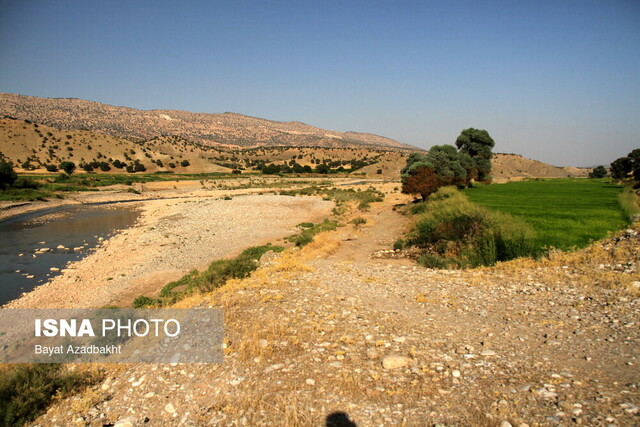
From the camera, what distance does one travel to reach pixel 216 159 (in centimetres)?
11262

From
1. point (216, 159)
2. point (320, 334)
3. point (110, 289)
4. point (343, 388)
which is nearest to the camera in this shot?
point (343, 388)

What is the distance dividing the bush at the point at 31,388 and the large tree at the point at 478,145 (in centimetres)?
4794

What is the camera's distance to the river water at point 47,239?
16.3 metres

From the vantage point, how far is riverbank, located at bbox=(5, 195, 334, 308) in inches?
540

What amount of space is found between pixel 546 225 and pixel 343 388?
13.8 meters

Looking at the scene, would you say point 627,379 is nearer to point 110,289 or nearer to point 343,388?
point 343,388

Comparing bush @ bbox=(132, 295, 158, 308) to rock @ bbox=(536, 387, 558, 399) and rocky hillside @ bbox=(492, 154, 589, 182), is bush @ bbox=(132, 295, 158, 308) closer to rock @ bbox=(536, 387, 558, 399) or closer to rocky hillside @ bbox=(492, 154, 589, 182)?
rock @ bbox=(536, 387, 558, 399)

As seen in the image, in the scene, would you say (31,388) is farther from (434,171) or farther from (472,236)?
(434,171)

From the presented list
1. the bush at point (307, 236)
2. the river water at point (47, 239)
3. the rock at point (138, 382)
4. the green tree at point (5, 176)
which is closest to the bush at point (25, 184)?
the green tree at point (5, 176)

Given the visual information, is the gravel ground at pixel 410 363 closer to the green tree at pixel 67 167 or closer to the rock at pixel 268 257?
the rock at pixel 268 257

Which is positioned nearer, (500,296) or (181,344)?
(181,344)

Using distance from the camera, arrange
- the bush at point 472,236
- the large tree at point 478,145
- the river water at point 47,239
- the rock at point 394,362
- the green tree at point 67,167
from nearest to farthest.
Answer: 1. the rock at point 394,362
2. the bush at point 472,236
3. the river water at point 47,239
4. the large tree at point 478,145
5. the green tree at point 67,167

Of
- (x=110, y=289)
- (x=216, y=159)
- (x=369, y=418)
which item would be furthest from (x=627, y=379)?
(x=216, y=159)

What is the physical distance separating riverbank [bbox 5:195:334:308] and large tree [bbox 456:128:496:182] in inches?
887
